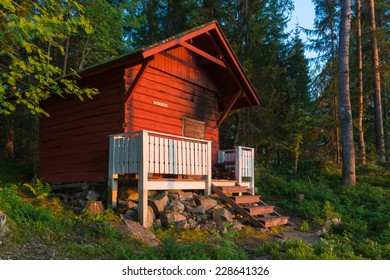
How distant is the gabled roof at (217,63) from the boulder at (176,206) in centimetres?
386

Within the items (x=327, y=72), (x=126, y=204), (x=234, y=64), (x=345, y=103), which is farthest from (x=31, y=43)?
(x=327, y=72)

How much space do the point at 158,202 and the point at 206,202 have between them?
1513 millimetres

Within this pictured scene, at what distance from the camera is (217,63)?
39.0ft

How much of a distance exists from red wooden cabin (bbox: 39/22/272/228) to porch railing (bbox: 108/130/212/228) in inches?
1.1

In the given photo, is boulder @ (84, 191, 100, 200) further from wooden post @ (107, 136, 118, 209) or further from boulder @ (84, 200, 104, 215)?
boulder @ (84, 200, 104, 215)

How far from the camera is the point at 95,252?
5.45 m

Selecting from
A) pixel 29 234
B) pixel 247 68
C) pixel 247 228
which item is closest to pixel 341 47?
pixel 247 68

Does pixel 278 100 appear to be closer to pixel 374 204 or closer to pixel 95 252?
pixel 374 204

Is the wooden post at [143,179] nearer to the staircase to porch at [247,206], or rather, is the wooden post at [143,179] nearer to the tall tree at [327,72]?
the staircase to porch at [247,206]

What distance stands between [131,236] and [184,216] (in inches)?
86.8

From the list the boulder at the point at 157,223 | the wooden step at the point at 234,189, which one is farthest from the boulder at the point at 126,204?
the wooden step at the point at 234,189

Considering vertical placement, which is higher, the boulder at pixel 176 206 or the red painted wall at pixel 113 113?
the red painted wall at pixel 113 113

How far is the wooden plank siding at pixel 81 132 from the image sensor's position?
9984 millimetres

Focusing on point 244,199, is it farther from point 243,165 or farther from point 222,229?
point 222,229
